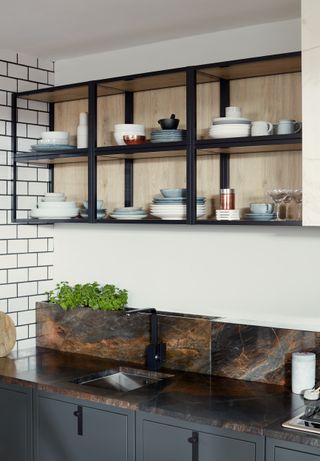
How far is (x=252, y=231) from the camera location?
3357 mm

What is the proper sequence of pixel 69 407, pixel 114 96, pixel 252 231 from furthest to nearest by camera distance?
pixel 114 96 → pixel 252 231 → pixel 69 407

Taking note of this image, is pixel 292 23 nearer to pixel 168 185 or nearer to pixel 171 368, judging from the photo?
pixel 168 185

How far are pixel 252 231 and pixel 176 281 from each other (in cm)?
53

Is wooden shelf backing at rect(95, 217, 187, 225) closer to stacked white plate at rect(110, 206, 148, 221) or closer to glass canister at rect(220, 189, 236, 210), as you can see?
stacked white plate at rect(110, 206, 148, 221)

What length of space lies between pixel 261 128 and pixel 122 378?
1.43m

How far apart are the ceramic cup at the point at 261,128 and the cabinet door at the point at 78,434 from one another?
4.39ft

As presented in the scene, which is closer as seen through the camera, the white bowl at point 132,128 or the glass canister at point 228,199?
the glass canister at point 228,199

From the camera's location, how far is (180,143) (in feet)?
10.9

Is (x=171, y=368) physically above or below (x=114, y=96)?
below

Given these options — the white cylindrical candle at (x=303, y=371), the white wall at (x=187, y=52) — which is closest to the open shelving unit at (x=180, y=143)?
the white wall at (x=187, y=52)

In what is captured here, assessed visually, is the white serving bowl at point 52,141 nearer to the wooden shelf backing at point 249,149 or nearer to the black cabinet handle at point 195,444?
the wooden shelf backing at point 249,149

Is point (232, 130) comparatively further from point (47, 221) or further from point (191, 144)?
point (47, 221)

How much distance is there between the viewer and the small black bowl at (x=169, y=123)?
338cm

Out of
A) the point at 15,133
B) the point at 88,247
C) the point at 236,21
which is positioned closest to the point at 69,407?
the point at 88,247
